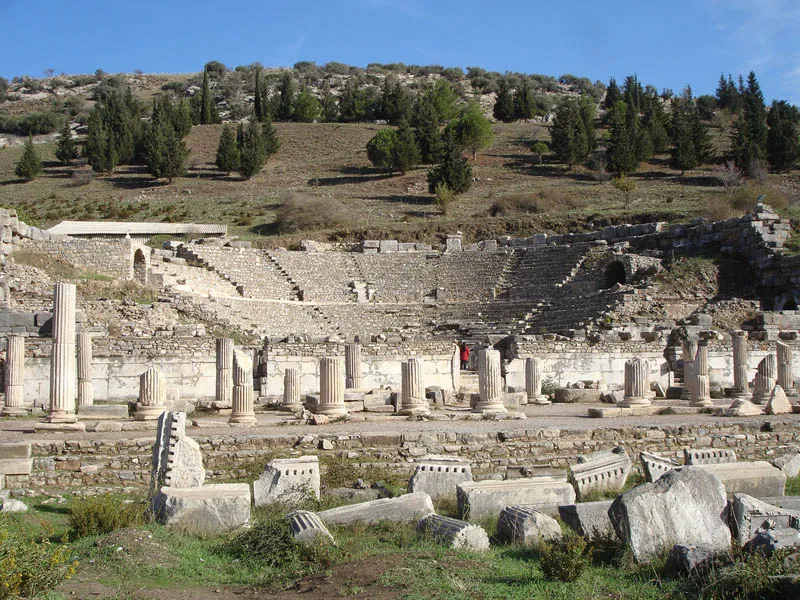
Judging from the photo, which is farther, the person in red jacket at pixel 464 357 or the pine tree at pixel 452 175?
the pine tree at pixel 452 175

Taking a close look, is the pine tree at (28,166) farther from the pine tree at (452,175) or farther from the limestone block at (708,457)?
the limestone block at (708,457)

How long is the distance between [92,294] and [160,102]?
52794 mm

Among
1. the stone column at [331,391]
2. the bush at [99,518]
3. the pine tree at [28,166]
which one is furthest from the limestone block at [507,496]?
the pine tree at [28,166]

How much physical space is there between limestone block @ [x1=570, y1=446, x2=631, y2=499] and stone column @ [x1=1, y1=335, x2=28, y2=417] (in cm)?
1280

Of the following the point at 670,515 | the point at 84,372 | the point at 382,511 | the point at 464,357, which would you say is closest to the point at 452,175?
the point at 464,357

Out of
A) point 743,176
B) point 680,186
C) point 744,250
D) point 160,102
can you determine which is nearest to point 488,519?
point 744,250

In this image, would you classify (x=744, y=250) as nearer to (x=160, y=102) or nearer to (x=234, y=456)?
(x=234, y=456)

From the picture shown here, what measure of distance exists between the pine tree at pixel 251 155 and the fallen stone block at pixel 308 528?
59854mm

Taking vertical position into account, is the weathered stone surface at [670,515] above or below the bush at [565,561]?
above

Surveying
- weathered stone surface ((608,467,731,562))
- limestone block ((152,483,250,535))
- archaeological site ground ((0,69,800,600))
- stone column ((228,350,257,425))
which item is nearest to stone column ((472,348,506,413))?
archaeological site ground ((0,69,800,600))

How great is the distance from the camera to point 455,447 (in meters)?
13.7

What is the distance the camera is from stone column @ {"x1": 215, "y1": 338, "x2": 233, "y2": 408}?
19.6 m

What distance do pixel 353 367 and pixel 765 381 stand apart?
9.83m

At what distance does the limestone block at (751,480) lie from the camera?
33.7ft
